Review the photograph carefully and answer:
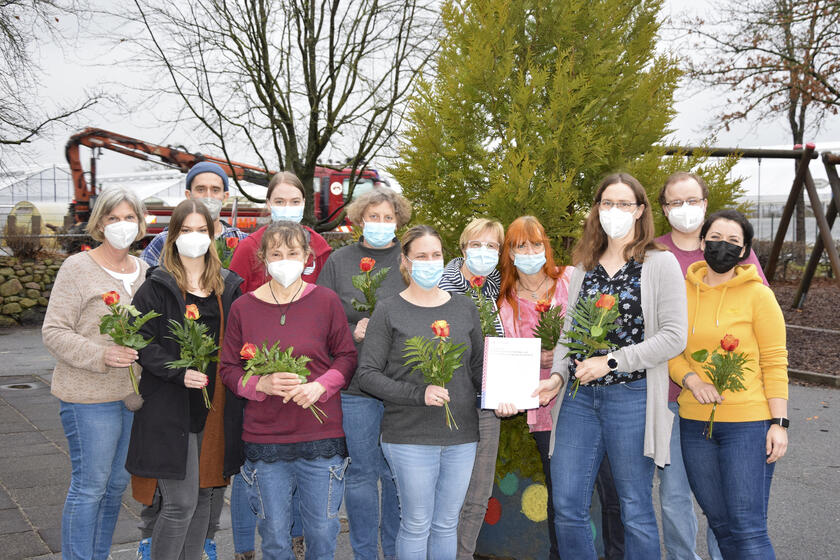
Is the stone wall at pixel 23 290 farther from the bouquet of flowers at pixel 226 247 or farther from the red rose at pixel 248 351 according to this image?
the red rose at pixel 248 351

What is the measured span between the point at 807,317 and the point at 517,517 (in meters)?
11.9

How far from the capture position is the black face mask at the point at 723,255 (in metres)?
3.28

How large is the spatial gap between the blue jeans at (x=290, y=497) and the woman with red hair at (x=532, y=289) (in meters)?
1.08

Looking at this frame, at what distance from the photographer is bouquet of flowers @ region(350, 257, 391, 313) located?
3.65m

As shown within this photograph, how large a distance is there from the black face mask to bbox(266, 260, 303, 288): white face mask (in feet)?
6.54

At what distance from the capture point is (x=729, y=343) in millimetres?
3039

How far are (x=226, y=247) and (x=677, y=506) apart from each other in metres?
2.91

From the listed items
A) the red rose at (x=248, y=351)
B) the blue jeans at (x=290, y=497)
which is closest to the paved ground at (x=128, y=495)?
the blue jeans at (x=290, y=497)

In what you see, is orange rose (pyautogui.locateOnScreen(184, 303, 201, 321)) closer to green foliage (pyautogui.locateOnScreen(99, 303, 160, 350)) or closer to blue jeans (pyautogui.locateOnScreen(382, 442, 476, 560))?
green foliage (pyautogui.locateOnScreen(99, 303, 160, 350))

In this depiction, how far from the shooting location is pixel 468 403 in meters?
3.38

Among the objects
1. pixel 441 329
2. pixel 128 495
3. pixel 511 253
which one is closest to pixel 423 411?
pixel 441 329

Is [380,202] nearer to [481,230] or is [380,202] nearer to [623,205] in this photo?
[481,230]

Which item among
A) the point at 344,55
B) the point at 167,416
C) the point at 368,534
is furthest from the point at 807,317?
the point at 167,416

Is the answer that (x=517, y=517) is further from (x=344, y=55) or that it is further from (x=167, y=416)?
(x=344, y=55)
